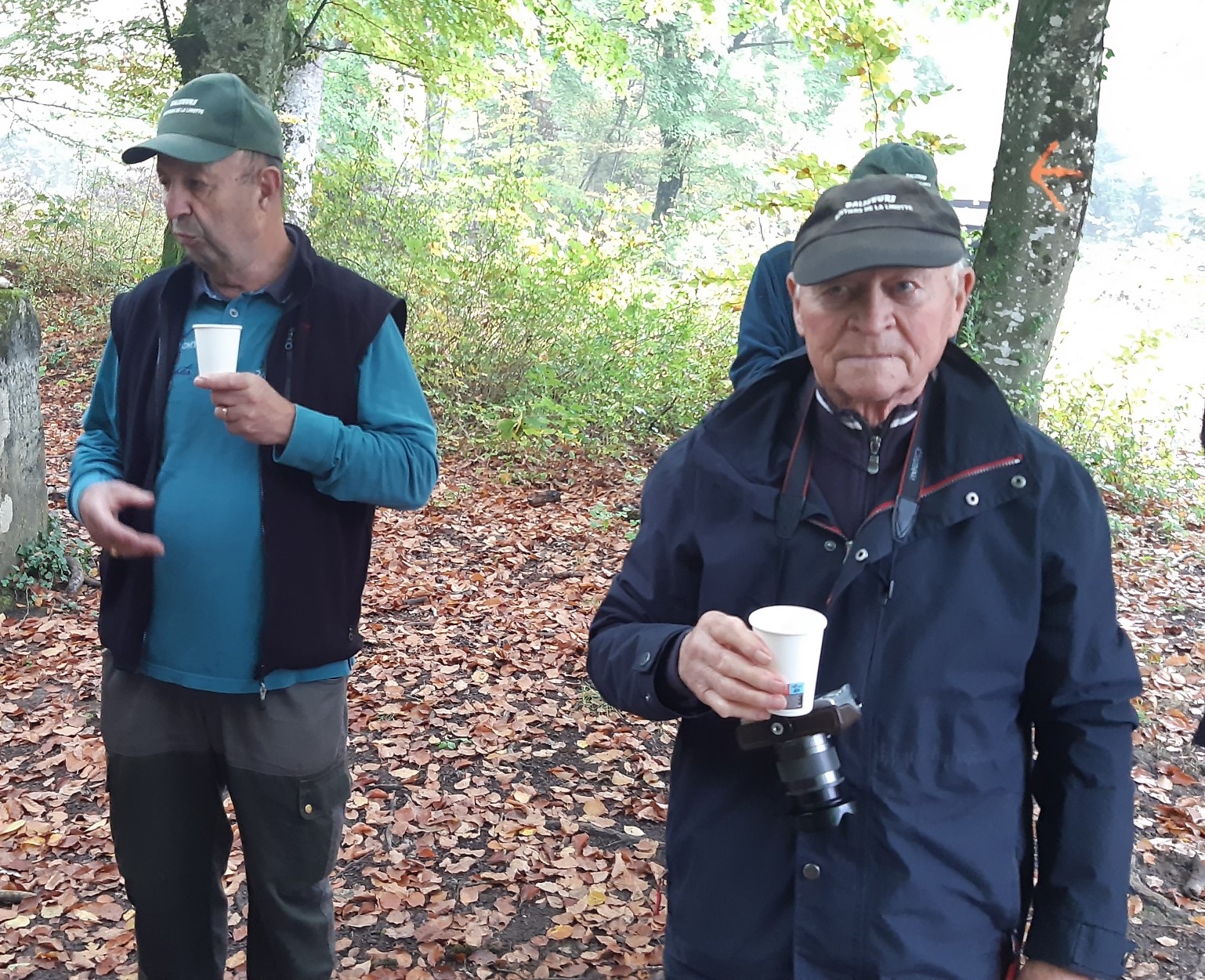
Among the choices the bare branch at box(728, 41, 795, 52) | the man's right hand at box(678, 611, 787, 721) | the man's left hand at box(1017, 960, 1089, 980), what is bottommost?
the man's left hand at box(1017, 960, 1089, 980)

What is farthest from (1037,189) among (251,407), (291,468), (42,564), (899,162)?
(42,564)

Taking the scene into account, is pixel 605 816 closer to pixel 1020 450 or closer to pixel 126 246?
pixel 1020 450

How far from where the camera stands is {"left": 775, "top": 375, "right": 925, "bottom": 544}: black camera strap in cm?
160

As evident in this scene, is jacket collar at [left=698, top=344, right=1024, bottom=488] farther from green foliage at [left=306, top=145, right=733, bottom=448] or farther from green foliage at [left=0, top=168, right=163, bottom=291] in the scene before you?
green foliage at [left=0, top=168, right=163, bottom=291]

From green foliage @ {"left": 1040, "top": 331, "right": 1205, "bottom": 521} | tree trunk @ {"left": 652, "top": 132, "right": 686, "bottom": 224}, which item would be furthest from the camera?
tree trunk @ {"left": 652, "top": 132, "right": 686, "bottom": 224}

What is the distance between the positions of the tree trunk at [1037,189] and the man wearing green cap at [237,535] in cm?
510

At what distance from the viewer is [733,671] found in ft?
4.84

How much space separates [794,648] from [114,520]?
166cm

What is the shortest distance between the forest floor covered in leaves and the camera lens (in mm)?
2248

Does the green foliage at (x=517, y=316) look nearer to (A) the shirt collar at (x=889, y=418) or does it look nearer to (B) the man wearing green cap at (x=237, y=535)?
(B) the man wearing green cap at (x=237, y=535)

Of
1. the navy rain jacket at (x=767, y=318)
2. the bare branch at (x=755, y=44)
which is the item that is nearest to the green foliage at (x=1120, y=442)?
the navy rain jacket at (x=767, y=318)

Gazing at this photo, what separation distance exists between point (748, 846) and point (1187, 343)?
2258 centimetres

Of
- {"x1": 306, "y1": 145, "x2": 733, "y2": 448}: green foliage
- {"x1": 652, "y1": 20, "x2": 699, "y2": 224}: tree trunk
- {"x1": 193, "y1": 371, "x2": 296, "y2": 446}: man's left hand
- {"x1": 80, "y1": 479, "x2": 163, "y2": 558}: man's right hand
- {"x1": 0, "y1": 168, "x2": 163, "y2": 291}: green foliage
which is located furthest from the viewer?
{"x1": 652, "y1": 20, "x2": 699, "y2": 224}: tree trunk

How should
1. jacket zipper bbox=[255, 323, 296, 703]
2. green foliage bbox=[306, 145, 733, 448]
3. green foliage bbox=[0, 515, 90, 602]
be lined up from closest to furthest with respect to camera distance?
jacket zipper bbox=[255, 323, 296, 703] → green foliage bbox=[0, 515, 90, 602] → green foliage bbox=[306, 145, 733, 448]
